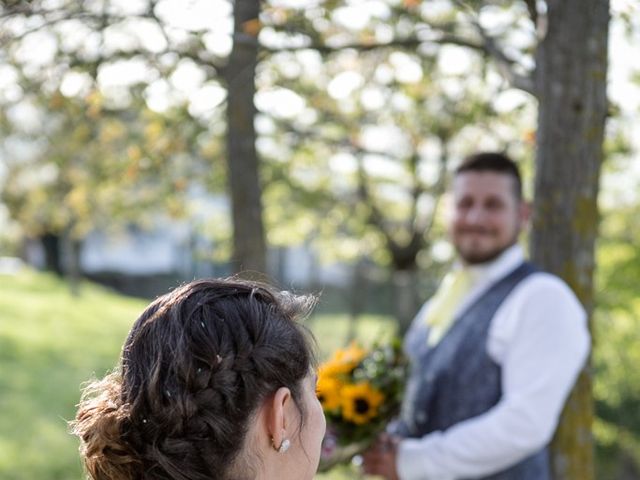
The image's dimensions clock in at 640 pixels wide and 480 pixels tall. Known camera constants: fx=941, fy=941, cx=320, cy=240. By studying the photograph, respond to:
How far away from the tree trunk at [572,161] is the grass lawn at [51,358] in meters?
0.86

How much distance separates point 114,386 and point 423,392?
85.0 inches

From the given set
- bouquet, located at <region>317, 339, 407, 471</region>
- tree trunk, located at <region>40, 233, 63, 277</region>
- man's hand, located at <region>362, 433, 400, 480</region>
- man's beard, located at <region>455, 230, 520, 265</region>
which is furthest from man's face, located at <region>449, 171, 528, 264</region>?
tree trunk, located at <region>40, 233, 63, 277</region>

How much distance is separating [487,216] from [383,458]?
3.37ft

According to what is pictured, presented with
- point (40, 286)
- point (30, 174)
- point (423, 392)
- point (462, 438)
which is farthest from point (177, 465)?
point (40, 286)

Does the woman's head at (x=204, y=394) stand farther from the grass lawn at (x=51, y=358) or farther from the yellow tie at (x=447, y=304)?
the grass lawn at (x=51, y=358)

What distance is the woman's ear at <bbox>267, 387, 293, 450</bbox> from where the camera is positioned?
1608 millimetres

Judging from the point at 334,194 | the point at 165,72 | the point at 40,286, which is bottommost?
the point at 40,286

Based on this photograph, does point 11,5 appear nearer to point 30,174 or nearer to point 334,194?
point 30,174

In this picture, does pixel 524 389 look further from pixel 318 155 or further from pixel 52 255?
pixel 52 255

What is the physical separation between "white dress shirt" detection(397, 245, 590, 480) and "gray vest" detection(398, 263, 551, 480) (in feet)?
0.13

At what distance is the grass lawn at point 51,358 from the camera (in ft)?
30.7

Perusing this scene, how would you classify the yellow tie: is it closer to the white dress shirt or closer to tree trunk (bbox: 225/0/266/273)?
the white dress shirt

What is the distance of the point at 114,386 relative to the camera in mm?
1698

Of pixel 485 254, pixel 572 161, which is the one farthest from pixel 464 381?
pixel 572 161
